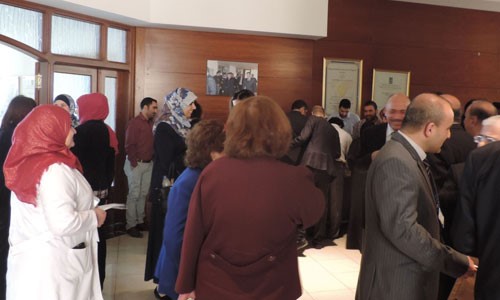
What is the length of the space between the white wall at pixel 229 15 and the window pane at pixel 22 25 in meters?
0.41

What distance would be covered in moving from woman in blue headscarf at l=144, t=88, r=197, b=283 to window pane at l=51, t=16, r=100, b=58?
2.29 metres

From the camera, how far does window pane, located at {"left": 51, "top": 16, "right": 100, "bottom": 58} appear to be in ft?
18.3

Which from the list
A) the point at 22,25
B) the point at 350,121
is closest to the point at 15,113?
the point at 22,25

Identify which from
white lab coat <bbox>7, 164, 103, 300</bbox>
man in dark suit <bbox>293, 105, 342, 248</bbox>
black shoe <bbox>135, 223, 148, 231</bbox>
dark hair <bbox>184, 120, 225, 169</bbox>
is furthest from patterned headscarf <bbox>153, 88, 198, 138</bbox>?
black shoe <bbox>135, 223, 148, 231</bbox>

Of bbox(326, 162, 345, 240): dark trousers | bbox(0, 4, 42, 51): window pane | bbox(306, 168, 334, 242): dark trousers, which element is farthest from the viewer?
bbox(326, 162, 345, 240): dark trousers

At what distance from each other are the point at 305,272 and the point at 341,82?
12.5 feet

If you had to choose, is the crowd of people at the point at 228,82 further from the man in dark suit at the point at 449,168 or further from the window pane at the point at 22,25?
the man in dark suit at the point at 449,168

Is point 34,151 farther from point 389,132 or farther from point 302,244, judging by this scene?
point 302,244

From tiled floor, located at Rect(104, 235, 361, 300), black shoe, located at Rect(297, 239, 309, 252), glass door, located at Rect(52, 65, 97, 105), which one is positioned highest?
glass door, located at Rect(52, 65, 97, 105)

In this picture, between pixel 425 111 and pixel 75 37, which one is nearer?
pixel 425 111

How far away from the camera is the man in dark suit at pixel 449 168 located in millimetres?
2830

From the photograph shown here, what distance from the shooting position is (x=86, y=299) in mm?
2410

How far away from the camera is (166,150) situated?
3.89 metres

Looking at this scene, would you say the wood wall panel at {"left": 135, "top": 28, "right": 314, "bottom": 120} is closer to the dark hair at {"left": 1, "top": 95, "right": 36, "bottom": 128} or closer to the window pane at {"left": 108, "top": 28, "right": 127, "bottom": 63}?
the window pane at {"left": 108, "top": 28, "right": 127, "bottom": 63}
